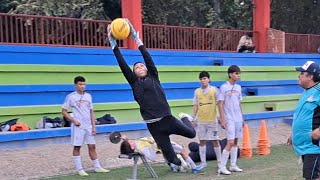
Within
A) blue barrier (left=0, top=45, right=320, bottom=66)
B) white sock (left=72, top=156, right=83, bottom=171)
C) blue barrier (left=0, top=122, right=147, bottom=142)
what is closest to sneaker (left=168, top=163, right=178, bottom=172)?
white sock (left=72, top=156, right=83, bottom=171)

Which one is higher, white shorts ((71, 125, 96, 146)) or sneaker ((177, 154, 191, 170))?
white shorts ((71, 125, 96, 146))

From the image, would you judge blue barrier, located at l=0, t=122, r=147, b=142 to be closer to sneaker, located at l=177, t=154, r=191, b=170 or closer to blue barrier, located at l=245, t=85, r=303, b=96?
sneaker, located at l=177, t=154, r=191, b=170

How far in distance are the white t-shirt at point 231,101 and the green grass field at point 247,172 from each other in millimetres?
1031

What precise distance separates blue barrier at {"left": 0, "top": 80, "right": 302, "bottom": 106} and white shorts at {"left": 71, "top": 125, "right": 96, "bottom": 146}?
2682mm

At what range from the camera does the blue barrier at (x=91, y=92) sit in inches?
503

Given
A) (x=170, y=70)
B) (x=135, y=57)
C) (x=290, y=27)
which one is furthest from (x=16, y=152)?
(x=290, y=27)

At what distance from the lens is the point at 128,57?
15.3 m

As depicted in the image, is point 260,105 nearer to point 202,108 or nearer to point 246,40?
point 246,40

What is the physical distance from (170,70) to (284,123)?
4866 millimetres

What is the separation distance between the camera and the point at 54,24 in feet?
46.9

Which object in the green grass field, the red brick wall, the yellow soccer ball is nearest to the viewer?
the yellow soccer ball

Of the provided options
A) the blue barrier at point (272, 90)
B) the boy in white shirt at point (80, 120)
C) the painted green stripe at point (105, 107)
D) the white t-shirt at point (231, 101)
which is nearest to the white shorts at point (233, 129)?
the white t-shirt at point (231, 101)

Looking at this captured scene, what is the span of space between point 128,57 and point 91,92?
61.2 inches

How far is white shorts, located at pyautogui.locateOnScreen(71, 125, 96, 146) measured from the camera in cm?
1062
